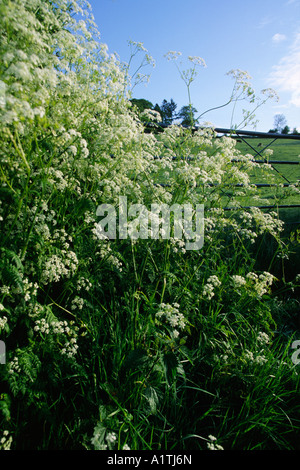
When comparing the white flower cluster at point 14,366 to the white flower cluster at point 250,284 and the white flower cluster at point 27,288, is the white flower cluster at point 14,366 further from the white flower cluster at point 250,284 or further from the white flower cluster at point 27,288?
the white flower cluster at point 250,284

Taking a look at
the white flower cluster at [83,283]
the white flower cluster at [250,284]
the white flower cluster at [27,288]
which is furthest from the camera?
the white flower cluster at [250,284]

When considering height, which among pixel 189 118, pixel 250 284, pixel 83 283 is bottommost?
pixel 250 284

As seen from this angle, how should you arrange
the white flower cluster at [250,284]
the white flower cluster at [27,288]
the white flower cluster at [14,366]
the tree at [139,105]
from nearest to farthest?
the white flower cluster at [14,366] → the white flower cluster at [27,288] → the white flower cluster at [250,284] → the tree at [139,105]

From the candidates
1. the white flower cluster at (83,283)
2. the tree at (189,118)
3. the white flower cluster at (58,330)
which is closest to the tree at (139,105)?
the tree at (189,118)

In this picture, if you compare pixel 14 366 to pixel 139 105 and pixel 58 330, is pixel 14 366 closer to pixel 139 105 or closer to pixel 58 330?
pixel 58 330

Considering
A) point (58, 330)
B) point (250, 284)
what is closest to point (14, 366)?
point (58, 330)

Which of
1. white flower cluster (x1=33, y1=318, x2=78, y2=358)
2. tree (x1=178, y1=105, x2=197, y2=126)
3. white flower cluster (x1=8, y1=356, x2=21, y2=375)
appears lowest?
white flower cluster (x1=8, y1=356, x2=21, y2=375)

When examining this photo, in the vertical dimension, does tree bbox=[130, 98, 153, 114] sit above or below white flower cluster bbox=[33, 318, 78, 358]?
above

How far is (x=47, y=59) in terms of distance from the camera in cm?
182

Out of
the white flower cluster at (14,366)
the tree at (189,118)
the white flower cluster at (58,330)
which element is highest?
the tree at (189,118)

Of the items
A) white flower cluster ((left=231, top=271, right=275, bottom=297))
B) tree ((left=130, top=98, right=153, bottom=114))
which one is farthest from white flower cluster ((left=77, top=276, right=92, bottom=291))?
tree ((left=130, top=98, right=153, bottom=114))

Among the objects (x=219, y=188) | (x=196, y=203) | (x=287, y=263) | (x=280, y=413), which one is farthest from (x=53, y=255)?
(x=287, y=263)

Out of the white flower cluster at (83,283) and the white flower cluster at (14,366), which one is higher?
the white flower cluster at (83,283)

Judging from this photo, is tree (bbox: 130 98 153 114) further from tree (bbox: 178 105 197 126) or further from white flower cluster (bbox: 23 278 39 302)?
white flower cluster (bbox: 23 278 39 302)
